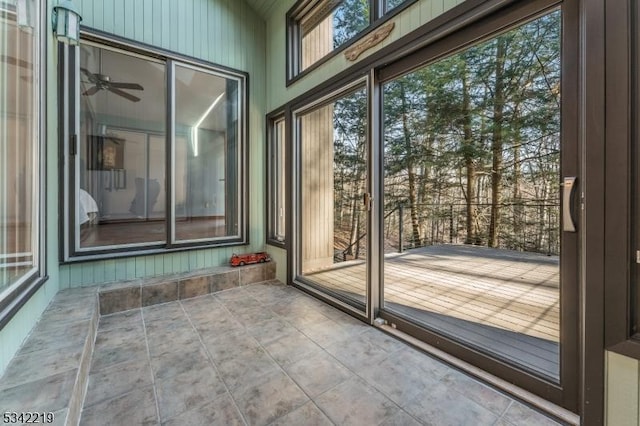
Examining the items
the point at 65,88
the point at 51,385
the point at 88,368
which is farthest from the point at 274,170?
the point at 51,385

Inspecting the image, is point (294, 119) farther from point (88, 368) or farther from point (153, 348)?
point (88, 368)

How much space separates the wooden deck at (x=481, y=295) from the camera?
1.92m

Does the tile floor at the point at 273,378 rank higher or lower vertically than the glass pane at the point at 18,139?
lower

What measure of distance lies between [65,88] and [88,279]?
5.67 ft

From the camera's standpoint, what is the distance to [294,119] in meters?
3.23

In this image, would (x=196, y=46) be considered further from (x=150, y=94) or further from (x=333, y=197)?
(x=333, y=197)

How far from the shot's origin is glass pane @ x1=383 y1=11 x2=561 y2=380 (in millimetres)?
2090

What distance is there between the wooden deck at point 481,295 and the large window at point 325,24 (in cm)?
232

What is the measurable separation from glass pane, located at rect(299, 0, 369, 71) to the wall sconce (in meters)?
2.02

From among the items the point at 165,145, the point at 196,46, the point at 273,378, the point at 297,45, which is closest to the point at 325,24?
the point at 297,45

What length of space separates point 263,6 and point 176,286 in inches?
137

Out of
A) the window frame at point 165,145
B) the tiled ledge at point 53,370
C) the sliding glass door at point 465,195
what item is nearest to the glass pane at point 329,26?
the sliding glass door at point 465,195

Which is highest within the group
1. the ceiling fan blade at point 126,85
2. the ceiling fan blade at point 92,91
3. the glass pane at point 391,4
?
the glass pane at point 391,4

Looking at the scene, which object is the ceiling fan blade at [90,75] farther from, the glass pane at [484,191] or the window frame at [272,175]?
the glass pane at [484,191]
